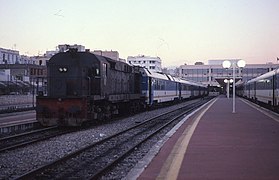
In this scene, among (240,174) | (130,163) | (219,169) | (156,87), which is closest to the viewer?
(240,174)

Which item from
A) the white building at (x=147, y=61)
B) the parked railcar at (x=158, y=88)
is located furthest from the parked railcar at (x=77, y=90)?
the white building at (x=147, y=61)

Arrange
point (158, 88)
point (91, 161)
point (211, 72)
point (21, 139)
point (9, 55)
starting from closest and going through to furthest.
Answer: point (91, 161) < point (21, 139) < point (158, 88) < point (9, 55) < point (211, 72)

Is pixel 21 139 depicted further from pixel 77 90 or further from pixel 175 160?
pixel 175 160

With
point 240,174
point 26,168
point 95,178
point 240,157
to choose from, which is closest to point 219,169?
point 240,174

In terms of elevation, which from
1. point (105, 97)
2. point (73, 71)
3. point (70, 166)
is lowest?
point (70, 166)

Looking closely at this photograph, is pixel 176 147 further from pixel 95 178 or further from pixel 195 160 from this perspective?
pixel 95 178

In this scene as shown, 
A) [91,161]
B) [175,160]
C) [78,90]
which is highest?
[78,90]

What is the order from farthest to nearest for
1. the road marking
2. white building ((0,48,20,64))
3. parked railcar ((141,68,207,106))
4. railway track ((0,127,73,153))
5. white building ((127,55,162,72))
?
white building ((127,55,162,72))
white building ((0,48,20,64))
parked railcar ((141,68,207,106))
railway track ((0,127,73,153))
the road marking

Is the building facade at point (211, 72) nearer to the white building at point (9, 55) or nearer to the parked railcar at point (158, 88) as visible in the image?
the white building at point (9, 55)

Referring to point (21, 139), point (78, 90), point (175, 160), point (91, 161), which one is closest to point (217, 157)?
point (175, 160)

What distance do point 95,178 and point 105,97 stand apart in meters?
12.4

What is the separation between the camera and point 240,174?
757 cm

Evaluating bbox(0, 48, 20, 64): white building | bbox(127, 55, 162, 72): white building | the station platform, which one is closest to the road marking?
the station platform

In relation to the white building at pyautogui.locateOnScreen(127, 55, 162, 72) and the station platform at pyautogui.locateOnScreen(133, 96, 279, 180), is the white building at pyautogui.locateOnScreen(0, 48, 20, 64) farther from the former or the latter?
the station platform at pyautogui.locateOnScreen(133, 96, 279, 180)
